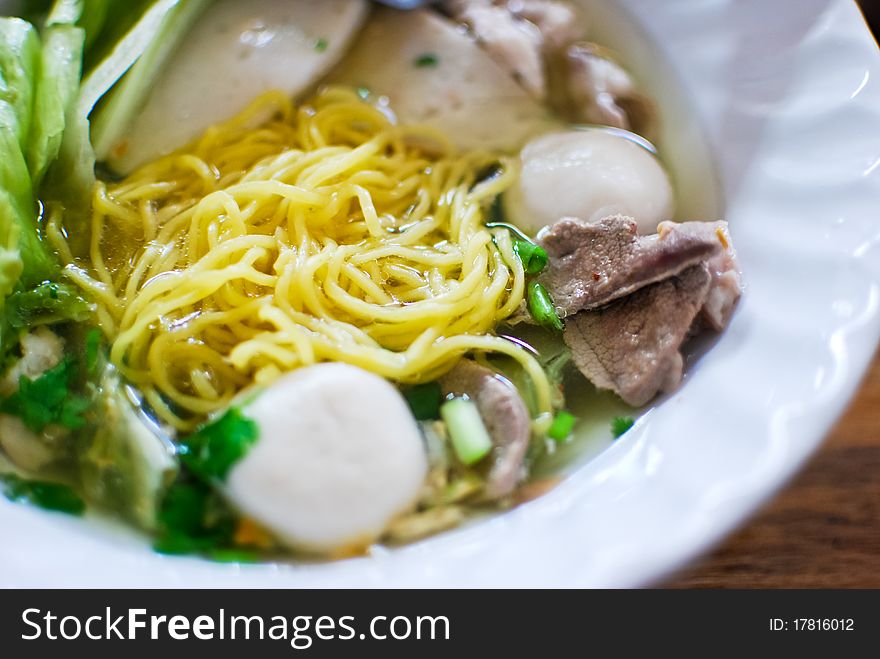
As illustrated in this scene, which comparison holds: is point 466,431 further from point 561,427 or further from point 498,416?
point 561,427

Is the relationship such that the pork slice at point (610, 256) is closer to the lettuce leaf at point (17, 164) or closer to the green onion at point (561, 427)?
the green onion at point (561, 427)

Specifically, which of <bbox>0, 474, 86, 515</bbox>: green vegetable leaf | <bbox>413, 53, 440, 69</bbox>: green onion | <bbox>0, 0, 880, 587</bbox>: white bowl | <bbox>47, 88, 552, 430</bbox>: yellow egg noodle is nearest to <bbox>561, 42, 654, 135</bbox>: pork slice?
<bbox>0, 0, 880, 587</bbox>: white bowl

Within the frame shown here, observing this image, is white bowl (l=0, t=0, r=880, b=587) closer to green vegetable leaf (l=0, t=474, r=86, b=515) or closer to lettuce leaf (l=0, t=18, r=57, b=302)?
green vegetable leaf (l=0, t=474, r=86, b=515)

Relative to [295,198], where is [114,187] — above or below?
above
